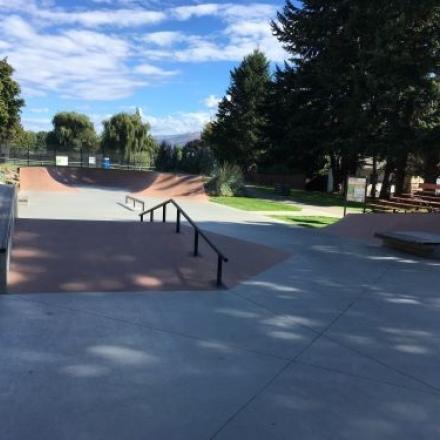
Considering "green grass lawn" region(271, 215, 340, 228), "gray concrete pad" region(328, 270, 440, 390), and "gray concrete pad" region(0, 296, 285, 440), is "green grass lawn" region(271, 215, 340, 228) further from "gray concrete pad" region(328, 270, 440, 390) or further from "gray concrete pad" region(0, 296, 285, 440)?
"gray concrete pad" region(0, 296, 285, 440)

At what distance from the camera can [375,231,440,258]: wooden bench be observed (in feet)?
33.1

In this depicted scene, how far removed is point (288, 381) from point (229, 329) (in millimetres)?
1302

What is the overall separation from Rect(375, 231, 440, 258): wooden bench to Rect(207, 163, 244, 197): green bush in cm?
1729

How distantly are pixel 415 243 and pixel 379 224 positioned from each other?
2.90 meters

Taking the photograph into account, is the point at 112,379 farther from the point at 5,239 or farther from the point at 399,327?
the point at 399,327

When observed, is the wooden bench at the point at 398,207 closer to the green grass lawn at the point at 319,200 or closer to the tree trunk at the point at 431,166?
the green grass lawn at the point at 319,200

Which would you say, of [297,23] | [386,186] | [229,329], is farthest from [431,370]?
[297,23]

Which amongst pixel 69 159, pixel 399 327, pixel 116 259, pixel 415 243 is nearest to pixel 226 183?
pixel 415 243

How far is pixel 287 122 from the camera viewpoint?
37469 millimetres

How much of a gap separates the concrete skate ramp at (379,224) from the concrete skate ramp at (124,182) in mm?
12021

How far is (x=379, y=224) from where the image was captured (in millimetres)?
13195

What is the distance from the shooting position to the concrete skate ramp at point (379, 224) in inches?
490

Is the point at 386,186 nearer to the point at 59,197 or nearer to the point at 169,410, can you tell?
the point at 59,197

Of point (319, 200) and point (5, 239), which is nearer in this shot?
point (5, 239)
